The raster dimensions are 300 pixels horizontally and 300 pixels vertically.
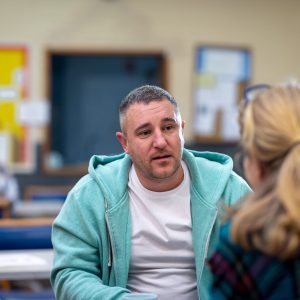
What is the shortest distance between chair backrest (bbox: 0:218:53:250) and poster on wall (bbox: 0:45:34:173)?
2956 millimetres

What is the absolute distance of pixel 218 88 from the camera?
5.84 m

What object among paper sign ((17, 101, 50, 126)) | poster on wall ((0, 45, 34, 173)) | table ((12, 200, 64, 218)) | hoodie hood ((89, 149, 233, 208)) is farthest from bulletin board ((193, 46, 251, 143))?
hoodie hood ((89, 149, 233, 208))

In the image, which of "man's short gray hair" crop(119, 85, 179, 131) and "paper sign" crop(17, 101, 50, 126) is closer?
"man's short gray hair" crop(119, 85, 179, 131)

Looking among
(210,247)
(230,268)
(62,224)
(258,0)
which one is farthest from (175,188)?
(258,0)

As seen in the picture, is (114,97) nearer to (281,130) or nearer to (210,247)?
(210,247)

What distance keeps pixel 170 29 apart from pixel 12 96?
1.57m

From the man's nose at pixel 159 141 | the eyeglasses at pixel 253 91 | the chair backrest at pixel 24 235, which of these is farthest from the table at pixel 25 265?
the eyeglasses at pixel 253 91

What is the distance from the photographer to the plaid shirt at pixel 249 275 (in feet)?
3.75

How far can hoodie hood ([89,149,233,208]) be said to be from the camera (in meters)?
1.97

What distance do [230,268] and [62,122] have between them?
4754mm

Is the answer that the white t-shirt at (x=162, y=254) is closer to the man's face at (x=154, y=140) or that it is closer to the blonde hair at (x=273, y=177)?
the man's face at (x=154, y=140)

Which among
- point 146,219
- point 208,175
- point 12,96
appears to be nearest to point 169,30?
point 12,96

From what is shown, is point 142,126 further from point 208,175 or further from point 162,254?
point 162,254

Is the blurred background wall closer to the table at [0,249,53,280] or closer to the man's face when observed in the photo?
the table at [0,249,53,280]
